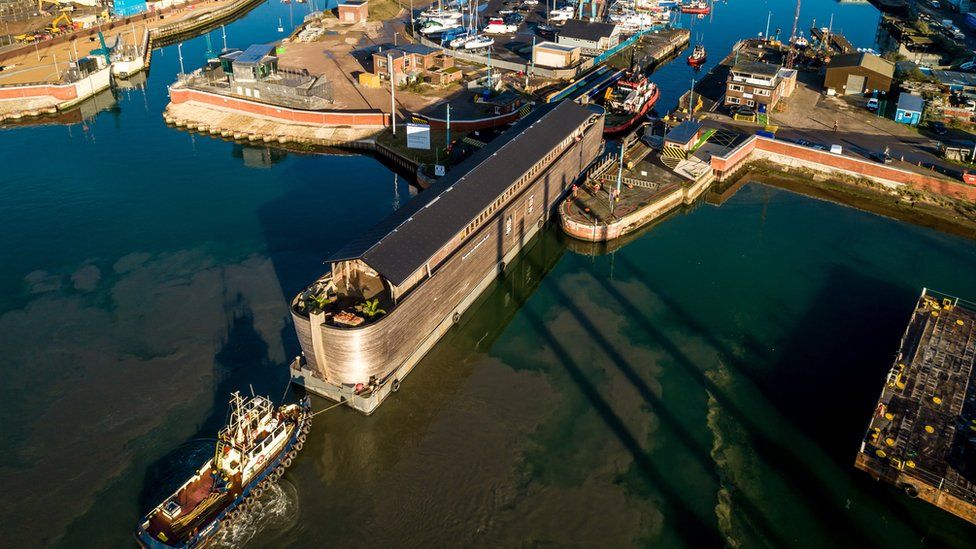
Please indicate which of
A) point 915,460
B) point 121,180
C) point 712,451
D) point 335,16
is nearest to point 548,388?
point 712,451

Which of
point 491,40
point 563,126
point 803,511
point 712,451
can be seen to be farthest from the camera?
point 491,40

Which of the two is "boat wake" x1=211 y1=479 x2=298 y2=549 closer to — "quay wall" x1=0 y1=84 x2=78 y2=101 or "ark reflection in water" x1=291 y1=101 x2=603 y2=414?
"ark reflection in water" x1=291 y1=101 x2=603 y2=414

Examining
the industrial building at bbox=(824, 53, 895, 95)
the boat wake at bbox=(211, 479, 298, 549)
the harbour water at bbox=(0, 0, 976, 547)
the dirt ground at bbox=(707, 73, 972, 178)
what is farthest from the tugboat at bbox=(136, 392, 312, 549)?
the industrial building at bbox=(824, 53, 895, 95)

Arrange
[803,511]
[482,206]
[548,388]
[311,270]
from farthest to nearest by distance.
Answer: [311,270] → [482,206] → [548,388] → [803,511]

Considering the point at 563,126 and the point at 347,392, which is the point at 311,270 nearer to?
the point at 347,392

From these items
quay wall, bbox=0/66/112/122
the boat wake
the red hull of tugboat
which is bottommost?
the boat wake

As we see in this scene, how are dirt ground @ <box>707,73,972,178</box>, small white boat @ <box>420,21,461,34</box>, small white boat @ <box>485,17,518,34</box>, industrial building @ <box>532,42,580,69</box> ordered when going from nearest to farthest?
1. dirt ground @ <box>707,73,972,178</box>
2. industrial building @ <box>532,42,580,69</box>
3. small white boat @ <box>420,21,461,34</box>
4. small white boat @ <box>485,17,518,34</box>
